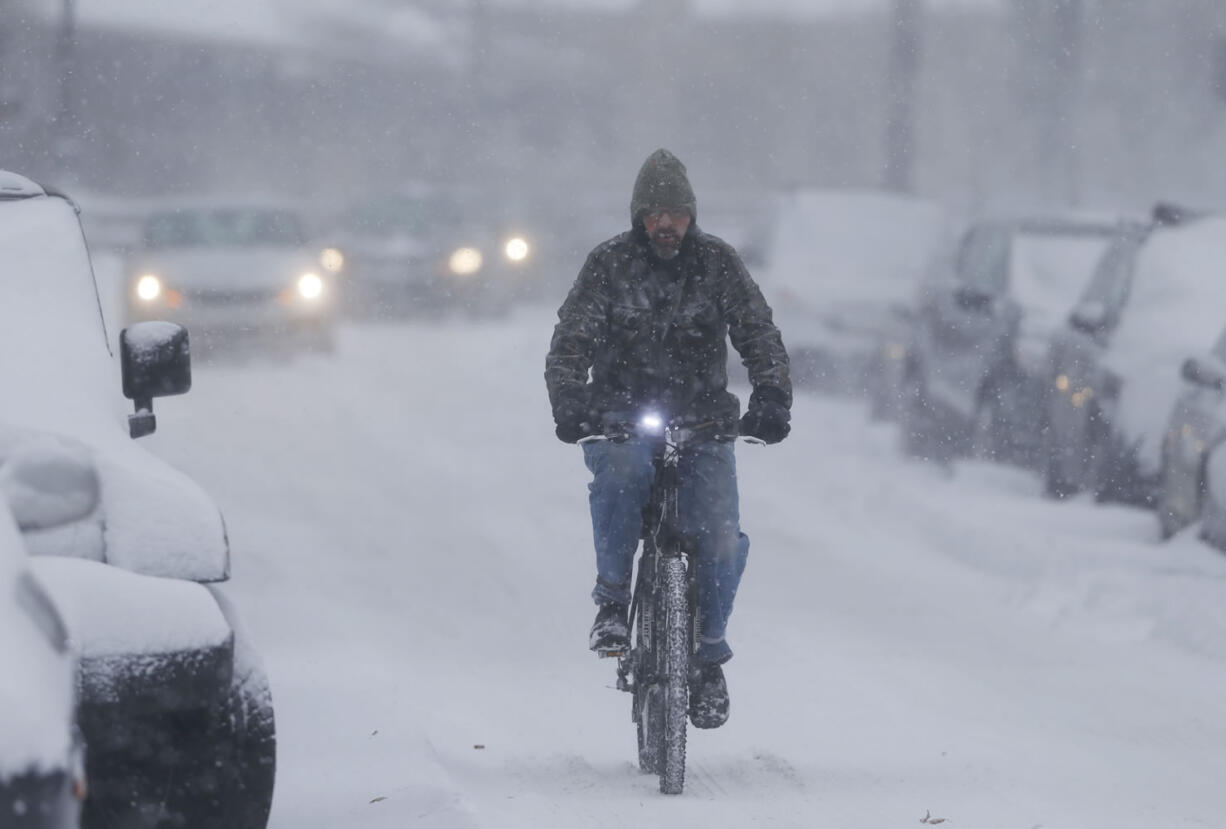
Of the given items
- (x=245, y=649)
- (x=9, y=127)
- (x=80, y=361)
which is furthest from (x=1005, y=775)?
(x=9, y=127)

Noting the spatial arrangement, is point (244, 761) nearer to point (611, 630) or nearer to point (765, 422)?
point (611, 630)

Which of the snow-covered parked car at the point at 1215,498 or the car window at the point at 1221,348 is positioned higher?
the car window at the point at 1221,348

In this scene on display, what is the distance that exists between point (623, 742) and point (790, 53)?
51.8m

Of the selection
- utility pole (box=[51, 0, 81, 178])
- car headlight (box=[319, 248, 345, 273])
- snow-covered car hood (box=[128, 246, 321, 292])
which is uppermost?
utility pole (box=[51, 0, 81, 178])

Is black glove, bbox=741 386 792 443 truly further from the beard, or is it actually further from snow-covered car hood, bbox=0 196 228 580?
snow-covered car hood, bbox=0 196 228 580

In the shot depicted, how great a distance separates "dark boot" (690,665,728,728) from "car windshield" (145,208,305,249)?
14.8m

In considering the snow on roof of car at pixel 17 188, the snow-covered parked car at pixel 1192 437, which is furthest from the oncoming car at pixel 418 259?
the snow on roof of car at pixel 17 188

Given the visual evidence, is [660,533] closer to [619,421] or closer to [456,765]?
[619,421]

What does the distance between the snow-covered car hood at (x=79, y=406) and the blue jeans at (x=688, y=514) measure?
1.44 metres

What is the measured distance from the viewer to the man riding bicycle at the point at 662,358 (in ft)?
18.9

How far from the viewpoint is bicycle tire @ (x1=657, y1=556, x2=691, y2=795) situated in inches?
224

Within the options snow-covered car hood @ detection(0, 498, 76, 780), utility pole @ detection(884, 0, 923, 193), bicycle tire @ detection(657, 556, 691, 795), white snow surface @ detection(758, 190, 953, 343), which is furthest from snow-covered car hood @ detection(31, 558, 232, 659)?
utility pole @ detection(884, 0, 923, 193)

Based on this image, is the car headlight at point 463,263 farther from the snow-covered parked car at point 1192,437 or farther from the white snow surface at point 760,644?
the snow-covered parked car at point 1192,437

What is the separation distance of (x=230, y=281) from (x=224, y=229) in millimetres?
1497
